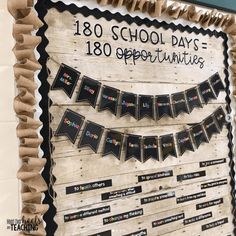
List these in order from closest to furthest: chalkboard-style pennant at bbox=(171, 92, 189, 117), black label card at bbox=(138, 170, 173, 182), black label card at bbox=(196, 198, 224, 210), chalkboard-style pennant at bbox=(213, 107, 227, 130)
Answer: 1. black label card at bbox=(138, 170, 173, 182)
2. chalkboard-style pennant at bbox=(171, 92, 189, 117)
3. black label card at bbox=(196, 198, 224, 210)
4. chalkboard-style pennant at bbox=(213, 107, 227, 130)

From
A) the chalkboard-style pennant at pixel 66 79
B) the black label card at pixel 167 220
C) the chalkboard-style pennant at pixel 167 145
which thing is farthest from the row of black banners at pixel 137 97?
the black label card at pixel 167 220

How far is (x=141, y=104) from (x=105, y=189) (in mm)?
405

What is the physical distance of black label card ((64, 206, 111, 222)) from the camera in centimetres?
133

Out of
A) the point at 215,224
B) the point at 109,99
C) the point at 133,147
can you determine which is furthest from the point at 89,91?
the point at 215,224

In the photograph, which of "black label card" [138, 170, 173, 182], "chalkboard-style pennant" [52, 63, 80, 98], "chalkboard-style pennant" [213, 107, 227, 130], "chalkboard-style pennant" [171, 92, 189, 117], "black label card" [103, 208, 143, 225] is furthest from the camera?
"chalkboard-style pennant" [213, 107, 227, 130]

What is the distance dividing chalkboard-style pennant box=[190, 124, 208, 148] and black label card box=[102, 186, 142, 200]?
0.42m

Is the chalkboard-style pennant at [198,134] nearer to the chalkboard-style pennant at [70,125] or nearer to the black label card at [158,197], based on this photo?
the black label card at [158,197]

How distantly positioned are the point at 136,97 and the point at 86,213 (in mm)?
535

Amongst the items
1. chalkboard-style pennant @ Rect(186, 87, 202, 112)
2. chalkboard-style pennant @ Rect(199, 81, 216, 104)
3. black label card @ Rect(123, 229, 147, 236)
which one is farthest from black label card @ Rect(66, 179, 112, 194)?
chalkboard-style pennant @ Rect(199, 81, 216, 104)

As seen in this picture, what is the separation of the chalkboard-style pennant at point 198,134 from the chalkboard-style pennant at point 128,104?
384mm

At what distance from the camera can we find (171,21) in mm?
1721

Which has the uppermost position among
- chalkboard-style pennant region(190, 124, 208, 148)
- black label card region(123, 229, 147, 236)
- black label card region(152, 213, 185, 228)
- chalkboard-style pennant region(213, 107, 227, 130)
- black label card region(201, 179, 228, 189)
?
chalkboard-style pennant region(213, 107, 227, 130)

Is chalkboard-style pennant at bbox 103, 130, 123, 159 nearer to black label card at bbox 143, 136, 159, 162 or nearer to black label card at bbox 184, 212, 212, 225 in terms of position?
black label card at bbox 143, 136, 159, 162

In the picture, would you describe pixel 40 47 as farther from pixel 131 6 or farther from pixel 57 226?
pixel 57 226
